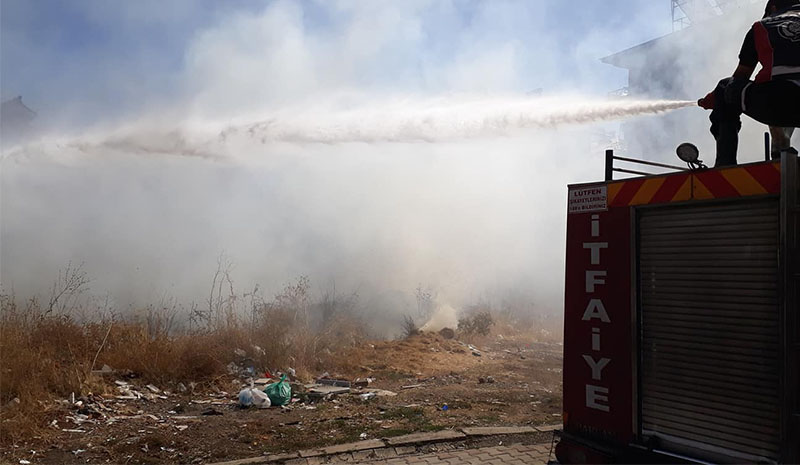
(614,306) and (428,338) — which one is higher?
(614,306)

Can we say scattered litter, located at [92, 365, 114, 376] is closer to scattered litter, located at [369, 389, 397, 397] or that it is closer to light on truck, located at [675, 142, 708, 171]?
scattered litter, located at [369, 389, 397, 397]

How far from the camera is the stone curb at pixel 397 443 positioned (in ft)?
16.5

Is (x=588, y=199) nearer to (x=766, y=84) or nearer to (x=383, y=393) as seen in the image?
(x=766, y=84)

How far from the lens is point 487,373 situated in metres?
9.15

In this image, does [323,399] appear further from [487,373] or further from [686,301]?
[686,301]

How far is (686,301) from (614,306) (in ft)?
1.14

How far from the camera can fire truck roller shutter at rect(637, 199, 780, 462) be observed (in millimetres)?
2281

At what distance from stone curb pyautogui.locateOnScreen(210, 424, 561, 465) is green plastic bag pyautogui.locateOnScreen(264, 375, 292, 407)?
191 centimetres

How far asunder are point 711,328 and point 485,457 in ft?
10.4

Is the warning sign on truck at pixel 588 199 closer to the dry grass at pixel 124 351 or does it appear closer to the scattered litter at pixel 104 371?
the dry grass at pixel 124 351

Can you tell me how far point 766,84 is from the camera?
301 centimetres

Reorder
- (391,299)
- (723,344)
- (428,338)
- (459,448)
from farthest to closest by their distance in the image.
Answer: (391,299)
(428,338)
(459,448)
(723,344)

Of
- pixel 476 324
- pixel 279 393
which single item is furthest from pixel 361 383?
pixel 476 324

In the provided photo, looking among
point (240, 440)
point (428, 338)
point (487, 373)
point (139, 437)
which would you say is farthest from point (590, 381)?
point (428, 338)
